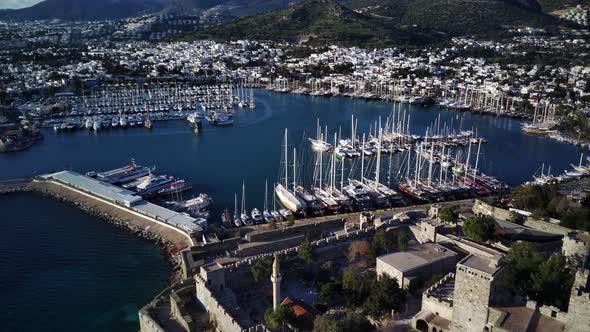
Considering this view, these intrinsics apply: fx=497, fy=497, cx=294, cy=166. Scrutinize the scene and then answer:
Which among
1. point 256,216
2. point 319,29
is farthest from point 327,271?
point 319,29

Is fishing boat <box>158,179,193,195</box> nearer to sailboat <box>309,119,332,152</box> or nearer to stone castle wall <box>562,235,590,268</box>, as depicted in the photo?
sailboat <box>309,119,332,152</box>

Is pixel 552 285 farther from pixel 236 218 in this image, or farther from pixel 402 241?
pixel 236 218

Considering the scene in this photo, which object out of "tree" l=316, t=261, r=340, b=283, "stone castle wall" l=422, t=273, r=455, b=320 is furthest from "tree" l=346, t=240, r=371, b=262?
"stone castle wall" l=422, t=273, r=455, b=320

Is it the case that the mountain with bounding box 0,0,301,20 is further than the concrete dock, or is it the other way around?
the mountain with bounding box 0,0,301,20

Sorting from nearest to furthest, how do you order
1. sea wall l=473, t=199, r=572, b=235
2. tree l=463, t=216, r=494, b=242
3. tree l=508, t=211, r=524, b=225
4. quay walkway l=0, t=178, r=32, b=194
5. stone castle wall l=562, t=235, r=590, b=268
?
1. stone castle wall l=562, t=235, r=590, b=268
2. tree l=463, t=216, r=494, b=242
3. sea wall l=473, t=199, r=572, b=235
4. tree l=508, t=211, r=524, b=225
5. quay walkway l=0, t=178, r=32, b=194

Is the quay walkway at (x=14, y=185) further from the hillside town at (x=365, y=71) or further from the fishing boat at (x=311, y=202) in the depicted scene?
the hillside town at (x=365, y=71)

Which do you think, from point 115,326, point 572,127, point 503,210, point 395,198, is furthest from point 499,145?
point 115,326
